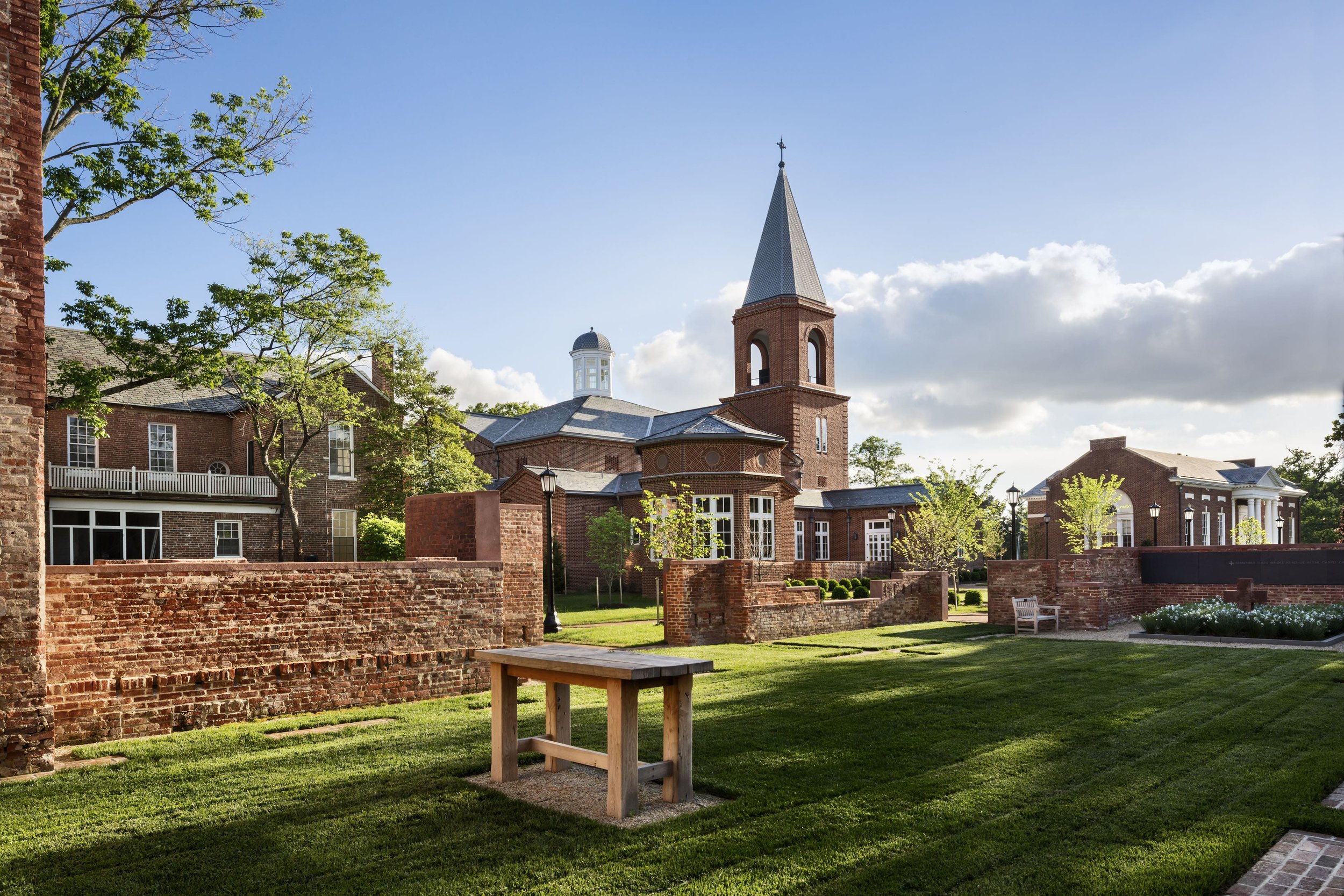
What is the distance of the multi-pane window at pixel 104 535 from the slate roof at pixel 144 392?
170 inches

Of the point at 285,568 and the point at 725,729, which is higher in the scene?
the point at 285,568

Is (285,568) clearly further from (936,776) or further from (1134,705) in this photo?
(1134,705)

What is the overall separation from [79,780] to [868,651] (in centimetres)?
1232

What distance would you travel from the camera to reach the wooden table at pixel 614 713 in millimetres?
5852

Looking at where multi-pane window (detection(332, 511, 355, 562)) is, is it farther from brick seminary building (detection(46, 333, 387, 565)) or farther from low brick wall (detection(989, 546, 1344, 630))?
low brick wall (detection(989, 546, 1344, 630))

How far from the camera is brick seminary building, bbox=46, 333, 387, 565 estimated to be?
31.0 metres

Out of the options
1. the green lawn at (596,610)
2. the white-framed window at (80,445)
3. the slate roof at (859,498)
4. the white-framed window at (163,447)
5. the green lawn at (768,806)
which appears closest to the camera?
the green lawn at (768,806)

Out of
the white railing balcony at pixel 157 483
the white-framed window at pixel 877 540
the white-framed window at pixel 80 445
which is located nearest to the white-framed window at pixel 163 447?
the white railing balcony at pixel 157 483

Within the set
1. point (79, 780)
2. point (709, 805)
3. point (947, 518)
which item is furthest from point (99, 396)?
point (947, 518)

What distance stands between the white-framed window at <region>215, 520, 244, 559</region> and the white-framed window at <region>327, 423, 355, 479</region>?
391 cm

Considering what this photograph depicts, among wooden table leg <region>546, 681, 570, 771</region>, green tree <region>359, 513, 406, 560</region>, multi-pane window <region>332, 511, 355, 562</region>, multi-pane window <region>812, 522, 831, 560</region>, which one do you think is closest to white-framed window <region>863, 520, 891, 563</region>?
multi-pane window <region>812, 522, 831, 560</region>

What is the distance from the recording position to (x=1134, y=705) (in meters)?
9.61

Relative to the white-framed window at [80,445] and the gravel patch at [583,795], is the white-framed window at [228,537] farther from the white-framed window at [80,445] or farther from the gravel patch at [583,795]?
the gravel patch at [583,795]

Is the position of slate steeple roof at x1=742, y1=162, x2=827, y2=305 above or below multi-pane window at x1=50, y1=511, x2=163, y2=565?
above
